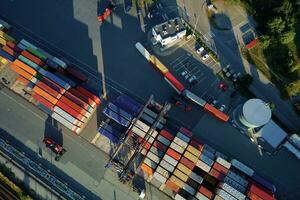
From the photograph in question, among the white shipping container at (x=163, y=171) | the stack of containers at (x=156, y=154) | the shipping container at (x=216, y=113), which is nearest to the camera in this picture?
the white shipping container at (x=163, y=171)

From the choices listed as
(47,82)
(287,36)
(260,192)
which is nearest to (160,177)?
(260,192)

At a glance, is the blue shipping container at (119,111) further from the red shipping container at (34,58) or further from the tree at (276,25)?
the tree at (276,25)

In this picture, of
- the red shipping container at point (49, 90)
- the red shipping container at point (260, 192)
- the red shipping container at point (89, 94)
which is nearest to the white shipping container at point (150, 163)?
the red shipping container at point (89, 94)

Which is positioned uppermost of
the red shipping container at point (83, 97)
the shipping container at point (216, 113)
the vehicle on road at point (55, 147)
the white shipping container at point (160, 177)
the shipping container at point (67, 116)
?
A: the shipping container at point (216, 113)

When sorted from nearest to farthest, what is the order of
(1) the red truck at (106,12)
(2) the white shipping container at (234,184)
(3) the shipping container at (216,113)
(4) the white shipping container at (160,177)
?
(2) the white shipping container at (234,184) < (4) the white shipping container at (160,177) < (3) the shipping container at (216,113) < (1) the red truck at (106,12)

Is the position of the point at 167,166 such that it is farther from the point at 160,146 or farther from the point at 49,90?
the point at 49,90

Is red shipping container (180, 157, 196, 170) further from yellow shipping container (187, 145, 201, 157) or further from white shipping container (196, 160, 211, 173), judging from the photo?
yellow shipping container (187, 145, 201, 157)
